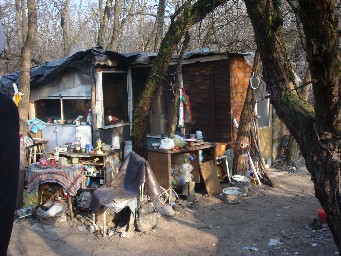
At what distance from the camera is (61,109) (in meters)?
9.97

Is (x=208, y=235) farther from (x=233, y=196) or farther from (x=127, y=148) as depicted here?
(x=127, y=148)

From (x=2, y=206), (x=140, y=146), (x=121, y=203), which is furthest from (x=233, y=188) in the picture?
(x=2, y=206)

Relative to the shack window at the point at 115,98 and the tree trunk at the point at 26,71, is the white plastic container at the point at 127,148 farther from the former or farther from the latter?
the tree trunk at the point at 26,71

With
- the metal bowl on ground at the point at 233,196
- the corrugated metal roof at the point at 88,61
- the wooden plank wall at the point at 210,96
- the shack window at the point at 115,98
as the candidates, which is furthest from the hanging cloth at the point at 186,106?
the metal bowl on ground at the point at 233,196

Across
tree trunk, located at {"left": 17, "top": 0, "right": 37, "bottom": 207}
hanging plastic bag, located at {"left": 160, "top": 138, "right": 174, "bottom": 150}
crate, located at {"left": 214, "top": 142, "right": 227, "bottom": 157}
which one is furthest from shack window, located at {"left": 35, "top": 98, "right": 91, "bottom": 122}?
crate, located at {"left": 214, "top": 142, "right": 227, "bottom": 157}

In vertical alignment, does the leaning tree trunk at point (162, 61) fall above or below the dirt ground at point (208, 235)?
above

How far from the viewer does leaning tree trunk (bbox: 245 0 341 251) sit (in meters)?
2.88

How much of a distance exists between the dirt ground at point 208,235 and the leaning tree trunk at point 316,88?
2170 mm

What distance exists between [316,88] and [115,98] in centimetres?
744

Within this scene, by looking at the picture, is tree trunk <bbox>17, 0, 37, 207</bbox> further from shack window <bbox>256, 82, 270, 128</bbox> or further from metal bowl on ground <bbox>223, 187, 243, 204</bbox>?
shack window <bbox>256, 82, 270, 128</bbox>

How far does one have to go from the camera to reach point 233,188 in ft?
26.3

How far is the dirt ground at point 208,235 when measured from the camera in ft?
18.3

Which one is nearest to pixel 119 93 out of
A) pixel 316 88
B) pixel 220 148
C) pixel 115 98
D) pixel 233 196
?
pixel 115 98

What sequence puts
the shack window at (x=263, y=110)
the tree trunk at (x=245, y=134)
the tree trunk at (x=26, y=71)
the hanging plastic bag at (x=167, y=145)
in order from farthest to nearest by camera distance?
the shack window at (x=263, y=110) < the tree trunk at (x=245, y=134) < the tree trunk at (x=26, y=71) < the hanging plastic bag at (x=167, y=145)
